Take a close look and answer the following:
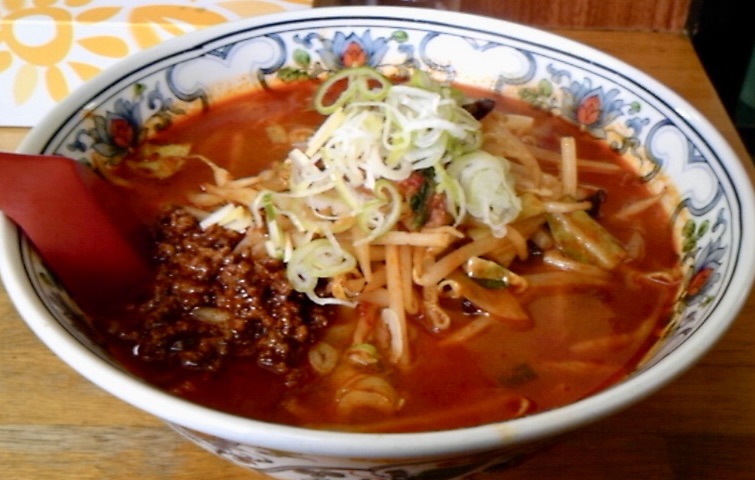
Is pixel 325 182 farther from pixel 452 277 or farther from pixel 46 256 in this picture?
pixel 46 256

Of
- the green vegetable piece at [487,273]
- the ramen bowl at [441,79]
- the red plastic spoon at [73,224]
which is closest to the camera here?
the ramen bowl at [441,79]

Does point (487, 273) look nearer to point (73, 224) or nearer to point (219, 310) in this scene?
point (219, 310)

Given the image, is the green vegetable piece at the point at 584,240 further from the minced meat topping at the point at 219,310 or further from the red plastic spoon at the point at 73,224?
the red plastic spoon at the point at 73,224

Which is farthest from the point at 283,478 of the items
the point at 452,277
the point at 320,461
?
the point at 452,277

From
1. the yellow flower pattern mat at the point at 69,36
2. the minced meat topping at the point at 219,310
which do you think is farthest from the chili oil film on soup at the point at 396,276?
the yellow flower pattern mat at the point at 69,36

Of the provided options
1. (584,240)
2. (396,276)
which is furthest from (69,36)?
(584,240)

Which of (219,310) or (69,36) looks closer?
(219,310)
